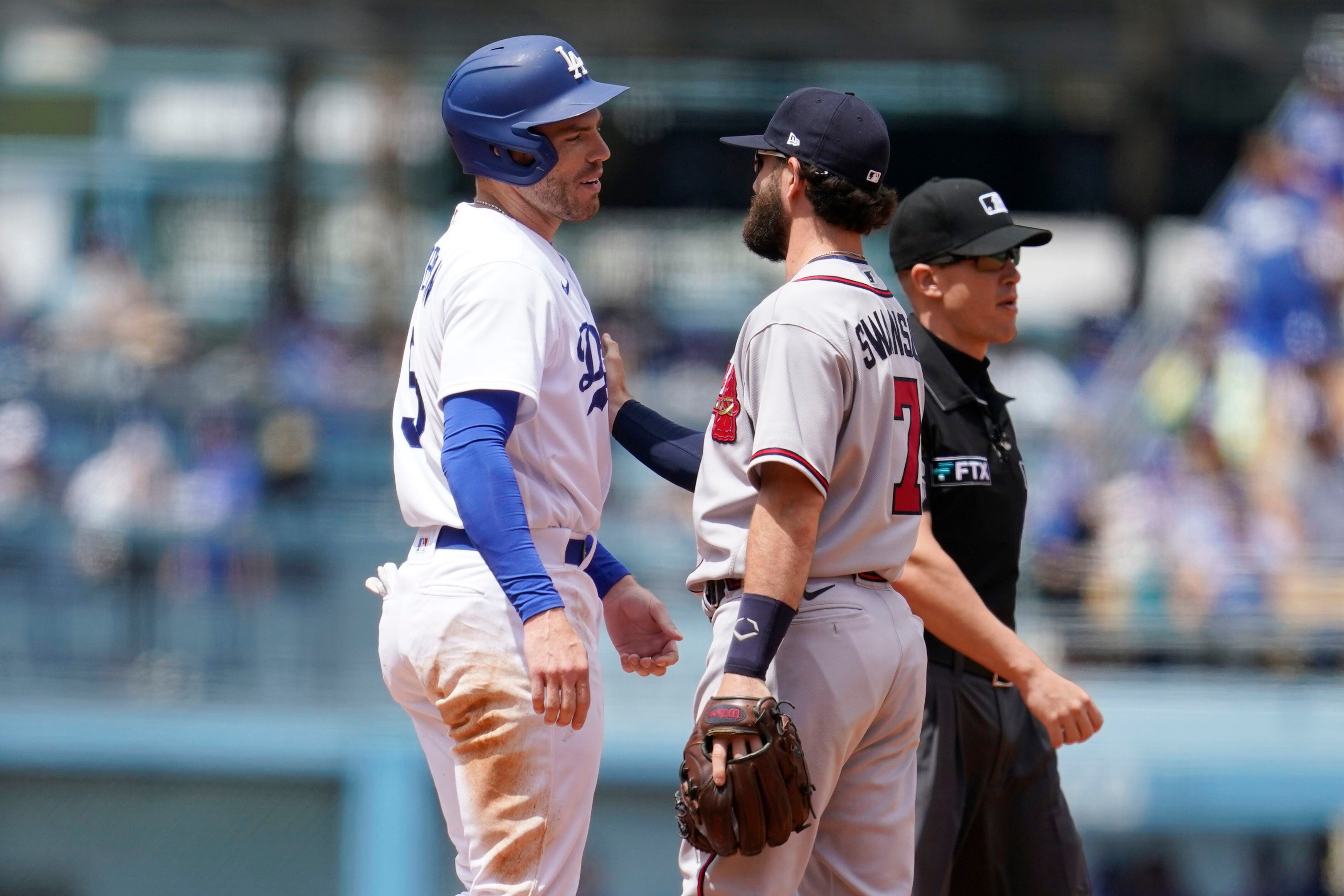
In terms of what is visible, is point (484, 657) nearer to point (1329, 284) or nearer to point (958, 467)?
point (958, 467)

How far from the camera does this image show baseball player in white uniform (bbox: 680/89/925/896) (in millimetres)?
2631

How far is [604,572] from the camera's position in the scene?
3.10 m

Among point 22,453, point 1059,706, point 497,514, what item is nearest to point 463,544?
point 497,514

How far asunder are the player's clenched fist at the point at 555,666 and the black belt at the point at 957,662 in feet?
3.69

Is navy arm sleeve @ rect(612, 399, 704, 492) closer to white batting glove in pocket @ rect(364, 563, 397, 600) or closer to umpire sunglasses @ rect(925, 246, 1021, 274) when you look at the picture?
white batting glove in pocket @ rect(364, 563, 397, 600)

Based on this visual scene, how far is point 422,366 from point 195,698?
668cm

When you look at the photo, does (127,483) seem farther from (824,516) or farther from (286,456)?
(824,516)

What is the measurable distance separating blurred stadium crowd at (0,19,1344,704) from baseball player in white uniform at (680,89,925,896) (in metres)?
5.81

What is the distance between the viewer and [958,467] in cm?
334

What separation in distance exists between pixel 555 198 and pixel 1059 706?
139cm

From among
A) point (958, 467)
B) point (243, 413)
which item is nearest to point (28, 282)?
point (243, 413)

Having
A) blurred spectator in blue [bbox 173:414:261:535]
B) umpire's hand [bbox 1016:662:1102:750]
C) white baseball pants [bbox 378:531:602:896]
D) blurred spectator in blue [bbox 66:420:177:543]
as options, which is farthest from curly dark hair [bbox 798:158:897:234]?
blurred spectator in blue [bbox 66:420:177:543]

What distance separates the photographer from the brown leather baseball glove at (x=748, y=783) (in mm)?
2537

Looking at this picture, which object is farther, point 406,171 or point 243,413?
point 406,171
